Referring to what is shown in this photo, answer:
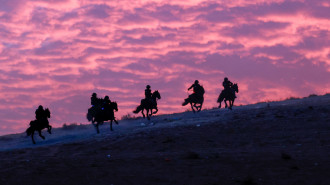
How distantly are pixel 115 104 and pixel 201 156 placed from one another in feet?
52.1

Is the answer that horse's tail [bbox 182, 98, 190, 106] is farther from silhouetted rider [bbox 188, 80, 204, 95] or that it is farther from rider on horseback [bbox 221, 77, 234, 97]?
rider on horseback [bbox 221, 77, 234, 97]

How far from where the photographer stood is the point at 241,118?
2709 centimetres

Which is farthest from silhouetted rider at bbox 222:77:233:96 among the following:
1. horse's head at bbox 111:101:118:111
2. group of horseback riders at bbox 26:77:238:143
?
horse's head at bbox 111:101:118:111

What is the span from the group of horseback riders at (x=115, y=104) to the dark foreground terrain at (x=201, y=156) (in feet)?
21.4

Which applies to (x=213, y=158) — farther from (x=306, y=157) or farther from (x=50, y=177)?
(x=50, y=177)

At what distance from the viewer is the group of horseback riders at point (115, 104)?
3153cm

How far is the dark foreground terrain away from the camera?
14.0 m

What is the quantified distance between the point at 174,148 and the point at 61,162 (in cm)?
485

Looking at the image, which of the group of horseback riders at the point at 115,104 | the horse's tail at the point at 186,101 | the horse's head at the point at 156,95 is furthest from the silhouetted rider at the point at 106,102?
the horse's tail at the point at 186,101

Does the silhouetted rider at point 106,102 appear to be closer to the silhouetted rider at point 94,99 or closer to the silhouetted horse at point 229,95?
the silhouetted rider at point 94,99

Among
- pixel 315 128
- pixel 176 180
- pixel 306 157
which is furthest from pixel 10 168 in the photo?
pixel 315 128

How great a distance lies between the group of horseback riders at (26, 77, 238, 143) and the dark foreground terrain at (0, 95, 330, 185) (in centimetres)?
651

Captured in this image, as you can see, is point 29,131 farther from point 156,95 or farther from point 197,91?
point 197,91

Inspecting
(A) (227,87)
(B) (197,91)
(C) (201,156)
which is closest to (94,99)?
(B) (197,91)
